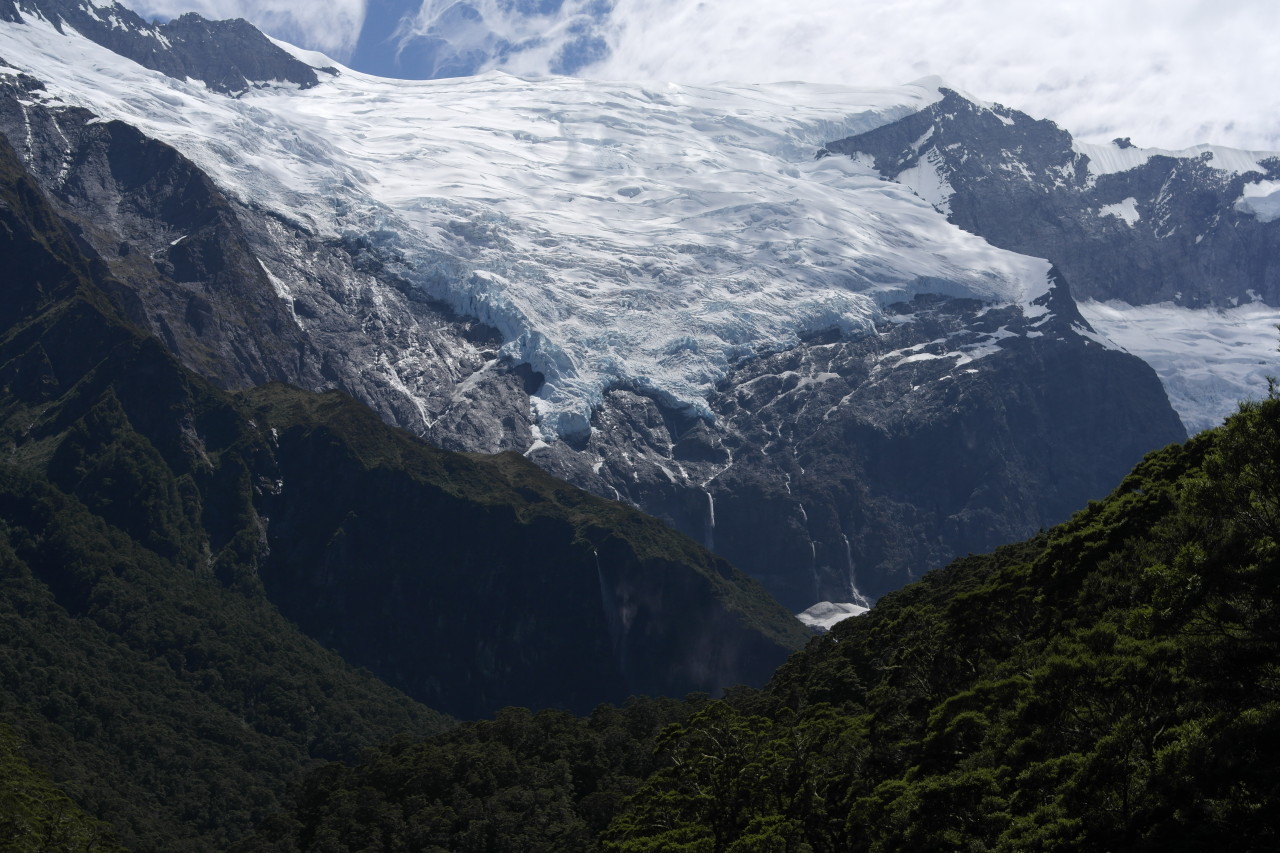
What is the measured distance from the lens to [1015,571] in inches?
4451

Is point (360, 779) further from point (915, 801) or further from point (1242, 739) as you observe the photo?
point (1242, 739)

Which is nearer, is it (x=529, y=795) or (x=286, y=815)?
(x=529, y=795)

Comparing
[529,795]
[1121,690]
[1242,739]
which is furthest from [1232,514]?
[529,795]

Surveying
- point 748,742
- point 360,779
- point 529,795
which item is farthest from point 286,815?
point 748,742

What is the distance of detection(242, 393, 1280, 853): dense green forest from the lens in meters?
65.6

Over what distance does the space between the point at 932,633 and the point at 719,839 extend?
2975 cm

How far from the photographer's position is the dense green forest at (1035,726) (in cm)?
6562

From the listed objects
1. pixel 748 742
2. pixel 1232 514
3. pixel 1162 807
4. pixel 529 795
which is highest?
pixel 1232 514

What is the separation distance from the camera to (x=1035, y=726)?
77.1 meters

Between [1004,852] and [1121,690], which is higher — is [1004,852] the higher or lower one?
the lower one

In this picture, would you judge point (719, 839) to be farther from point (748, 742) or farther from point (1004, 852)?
point (1004, 852)

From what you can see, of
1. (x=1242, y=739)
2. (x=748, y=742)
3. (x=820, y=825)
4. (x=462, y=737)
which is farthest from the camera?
(x=462, y=737)

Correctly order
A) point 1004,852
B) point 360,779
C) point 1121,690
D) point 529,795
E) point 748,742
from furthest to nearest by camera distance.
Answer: point 360,779 → point 529,795 → point 748,742 → point 1121,690 → point 1004,852

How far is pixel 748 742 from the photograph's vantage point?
107688mm
